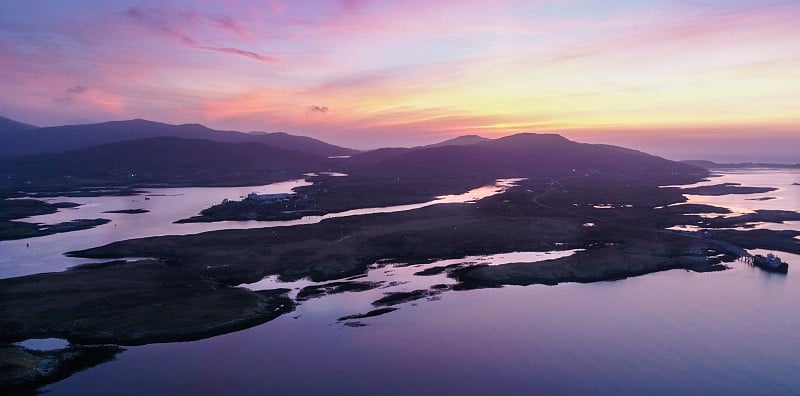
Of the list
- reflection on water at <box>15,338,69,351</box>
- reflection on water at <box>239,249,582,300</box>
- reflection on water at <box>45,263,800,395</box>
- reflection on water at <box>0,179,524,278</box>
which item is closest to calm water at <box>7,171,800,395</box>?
reflection on water at <box>45,263,800,395</box>

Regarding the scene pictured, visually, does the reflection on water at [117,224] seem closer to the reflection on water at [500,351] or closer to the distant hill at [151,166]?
the reflection on water at [500,351]

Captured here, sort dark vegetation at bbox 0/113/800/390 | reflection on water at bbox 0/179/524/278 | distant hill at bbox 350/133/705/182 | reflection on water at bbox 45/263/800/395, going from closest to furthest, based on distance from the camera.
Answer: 1. reflection on water at bbox 45/263/800/395
2. dark vegetation at bbox 0/113/800/390
3. reflection on water at bbox 0/179/524/278
4. distant hill at bbox 350/133/705/182

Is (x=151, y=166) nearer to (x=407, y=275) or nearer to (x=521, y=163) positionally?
(x=521, y=163)

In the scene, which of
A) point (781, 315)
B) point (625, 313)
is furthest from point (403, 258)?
point (781, 315)

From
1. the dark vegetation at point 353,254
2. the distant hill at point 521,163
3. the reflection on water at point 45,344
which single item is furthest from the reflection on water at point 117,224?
the distant hill at point 521,163

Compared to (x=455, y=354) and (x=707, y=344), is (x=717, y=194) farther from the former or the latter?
(x=455, y=354)

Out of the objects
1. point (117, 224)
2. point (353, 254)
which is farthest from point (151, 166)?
point (353, 254)

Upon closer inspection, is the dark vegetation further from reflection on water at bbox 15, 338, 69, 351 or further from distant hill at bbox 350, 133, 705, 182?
distant hill at bbox 350, 133, 705, 182
